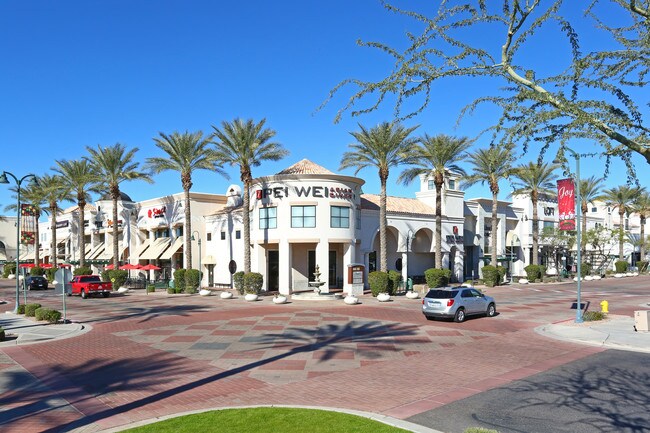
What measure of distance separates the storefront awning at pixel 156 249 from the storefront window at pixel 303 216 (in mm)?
18124

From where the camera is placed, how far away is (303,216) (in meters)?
41.2

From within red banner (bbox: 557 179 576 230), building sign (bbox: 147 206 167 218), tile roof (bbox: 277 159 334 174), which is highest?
tile roof (bbox: 277 159 334 174)

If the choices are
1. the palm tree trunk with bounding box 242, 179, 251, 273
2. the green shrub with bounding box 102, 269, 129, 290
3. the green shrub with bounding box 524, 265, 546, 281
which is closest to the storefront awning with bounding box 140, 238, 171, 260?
the green shrub with bounding box 102, 269, 129, 290

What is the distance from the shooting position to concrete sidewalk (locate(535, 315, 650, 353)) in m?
17.9

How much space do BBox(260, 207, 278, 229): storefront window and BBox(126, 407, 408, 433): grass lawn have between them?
32.6 meters

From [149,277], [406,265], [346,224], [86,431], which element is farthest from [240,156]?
[86,431]

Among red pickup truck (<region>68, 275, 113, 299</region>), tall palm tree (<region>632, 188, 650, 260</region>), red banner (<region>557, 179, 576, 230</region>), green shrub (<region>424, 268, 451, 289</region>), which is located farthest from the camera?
tall palm tree (<region>632, 188, 650, 260</region>)

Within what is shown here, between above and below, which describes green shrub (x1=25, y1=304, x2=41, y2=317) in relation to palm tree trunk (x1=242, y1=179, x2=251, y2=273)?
below

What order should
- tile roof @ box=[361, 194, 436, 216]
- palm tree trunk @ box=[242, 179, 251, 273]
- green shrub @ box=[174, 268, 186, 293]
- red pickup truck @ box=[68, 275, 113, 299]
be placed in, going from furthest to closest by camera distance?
tile roof @ box=[361, 194, 436, 216] < green shrub @ box=[174, 268, 186, 293] < palm tree trunk @ box=[242, 179, 251, 273] < red pickup truck @ box=[68, 275, 113, 299]

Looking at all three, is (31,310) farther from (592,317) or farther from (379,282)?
(592,317)

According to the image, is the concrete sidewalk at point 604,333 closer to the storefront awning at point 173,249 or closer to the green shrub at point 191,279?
the green shrub at point 191,279

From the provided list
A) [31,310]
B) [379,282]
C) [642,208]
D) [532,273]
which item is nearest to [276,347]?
[31,310]

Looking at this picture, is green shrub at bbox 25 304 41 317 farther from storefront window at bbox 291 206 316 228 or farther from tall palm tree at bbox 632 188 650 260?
tall palm tree at bbox 632 188 650 260

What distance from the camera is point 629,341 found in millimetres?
18266
